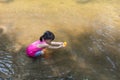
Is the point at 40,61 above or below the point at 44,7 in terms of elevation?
below

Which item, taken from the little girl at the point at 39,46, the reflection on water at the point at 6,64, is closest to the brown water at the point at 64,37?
the reflection on water at the point at 6,64

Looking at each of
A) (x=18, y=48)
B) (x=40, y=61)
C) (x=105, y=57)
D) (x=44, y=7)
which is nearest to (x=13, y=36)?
(x=18, y=48)

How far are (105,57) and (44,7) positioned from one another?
2.96 metres

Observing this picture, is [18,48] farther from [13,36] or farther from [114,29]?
[114,29]

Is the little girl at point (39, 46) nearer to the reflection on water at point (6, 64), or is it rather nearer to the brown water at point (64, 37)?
the brown water at point (64, 37)

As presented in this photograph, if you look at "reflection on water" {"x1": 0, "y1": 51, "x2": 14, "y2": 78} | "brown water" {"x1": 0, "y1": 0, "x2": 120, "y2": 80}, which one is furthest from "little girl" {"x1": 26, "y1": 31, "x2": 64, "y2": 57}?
"reflection on water" {"x1": 0, "y1": 51, "x2": 14, "y2": 78}

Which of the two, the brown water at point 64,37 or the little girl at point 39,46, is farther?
the little girl at point 39,46

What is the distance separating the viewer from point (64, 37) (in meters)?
6.69

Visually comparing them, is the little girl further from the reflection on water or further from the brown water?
the reflection on water

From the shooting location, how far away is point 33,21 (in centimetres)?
742

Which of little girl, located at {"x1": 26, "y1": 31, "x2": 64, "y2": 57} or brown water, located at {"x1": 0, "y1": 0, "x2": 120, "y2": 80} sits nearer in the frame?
brown water, located at {"x1": 0, "y1": 0, "x2": 120, "y2": 80}

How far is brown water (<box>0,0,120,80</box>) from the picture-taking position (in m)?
5.57

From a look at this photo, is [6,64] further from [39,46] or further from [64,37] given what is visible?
[64,37]

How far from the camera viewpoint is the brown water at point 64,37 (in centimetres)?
557
